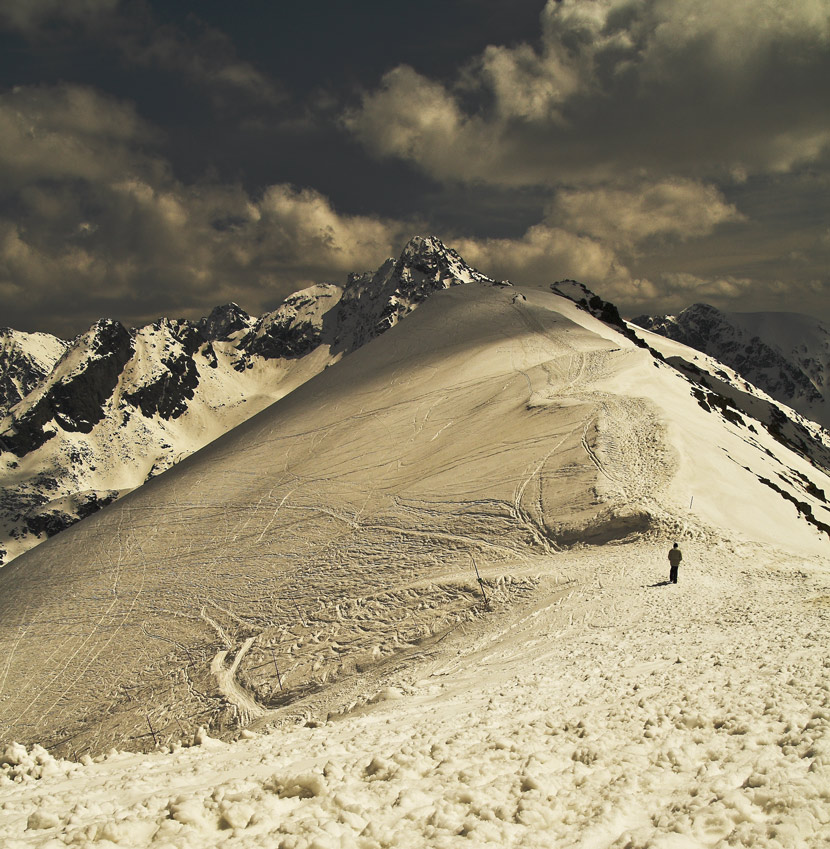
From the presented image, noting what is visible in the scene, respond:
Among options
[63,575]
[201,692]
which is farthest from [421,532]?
[63,575]

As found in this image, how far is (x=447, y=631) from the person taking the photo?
55.5 ft

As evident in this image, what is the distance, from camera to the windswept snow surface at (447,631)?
6.07 m

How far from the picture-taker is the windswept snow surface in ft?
19.9

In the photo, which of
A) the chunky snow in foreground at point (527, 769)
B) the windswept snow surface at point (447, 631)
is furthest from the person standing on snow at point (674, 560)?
the chunky snow in foreground at point (527, 769)

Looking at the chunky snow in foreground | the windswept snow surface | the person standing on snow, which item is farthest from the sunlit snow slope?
the chunky snow in foreground

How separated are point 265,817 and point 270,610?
15938mm

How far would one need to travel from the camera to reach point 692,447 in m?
26.5

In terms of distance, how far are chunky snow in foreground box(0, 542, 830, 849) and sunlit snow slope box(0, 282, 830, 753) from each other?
5.80 m

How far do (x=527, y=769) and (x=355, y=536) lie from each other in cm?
1820

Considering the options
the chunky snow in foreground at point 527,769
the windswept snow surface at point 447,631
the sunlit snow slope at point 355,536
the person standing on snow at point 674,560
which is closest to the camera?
the chunky snow in foreground at point 527,769

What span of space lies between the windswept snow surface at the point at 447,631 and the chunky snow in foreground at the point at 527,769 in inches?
1.6

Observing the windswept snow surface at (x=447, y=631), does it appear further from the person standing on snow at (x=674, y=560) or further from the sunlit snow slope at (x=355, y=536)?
the person standing on snow at (x=674, y=560)

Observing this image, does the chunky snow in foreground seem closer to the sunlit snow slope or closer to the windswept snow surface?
the windswept snow surface

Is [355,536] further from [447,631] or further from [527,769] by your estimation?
[527,769]
